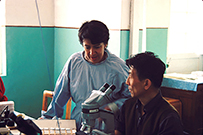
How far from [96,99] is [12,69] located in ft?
7.59

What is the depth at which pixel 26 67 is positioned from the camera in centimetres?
353

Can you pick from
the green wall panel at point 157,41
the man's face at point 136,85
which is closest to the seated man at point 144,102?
the man's face at point 136,85

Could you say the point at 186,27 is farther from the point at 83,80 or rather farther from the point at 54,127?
the point at 54,127

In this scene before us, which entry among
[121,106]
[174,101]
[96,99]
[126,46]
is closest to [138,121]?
[121,106]

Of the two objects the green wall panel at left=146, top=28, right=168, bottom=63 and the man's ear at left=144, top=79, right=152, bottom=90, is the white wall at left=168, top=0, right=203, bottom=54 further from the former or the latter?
the man's ear at left=144, top=79, right=152, bottom=90

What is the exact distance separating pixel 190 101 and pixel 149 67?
230 centimetres

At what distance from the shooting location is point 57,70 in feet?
12.5

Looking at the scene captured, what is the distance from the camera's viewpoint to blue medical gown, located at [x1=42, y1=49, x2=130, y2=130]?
6.24 ft

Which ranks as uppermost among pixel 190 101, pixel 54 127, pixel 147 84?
pixel 147 84

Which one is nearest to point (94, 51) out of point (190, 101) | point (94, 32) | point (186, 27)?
point (94, 32)

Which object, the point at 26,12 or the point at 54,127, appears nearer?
the point at 54,127

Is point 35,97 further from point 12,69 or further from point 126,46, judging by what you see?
point 126,46

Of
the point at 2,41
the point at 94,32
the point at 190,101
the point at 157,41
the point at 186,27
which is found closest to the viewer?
the point at 94,32

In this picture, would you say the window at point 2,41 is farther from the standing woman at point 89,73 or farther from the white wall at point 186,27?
the white wall at point 186,27
